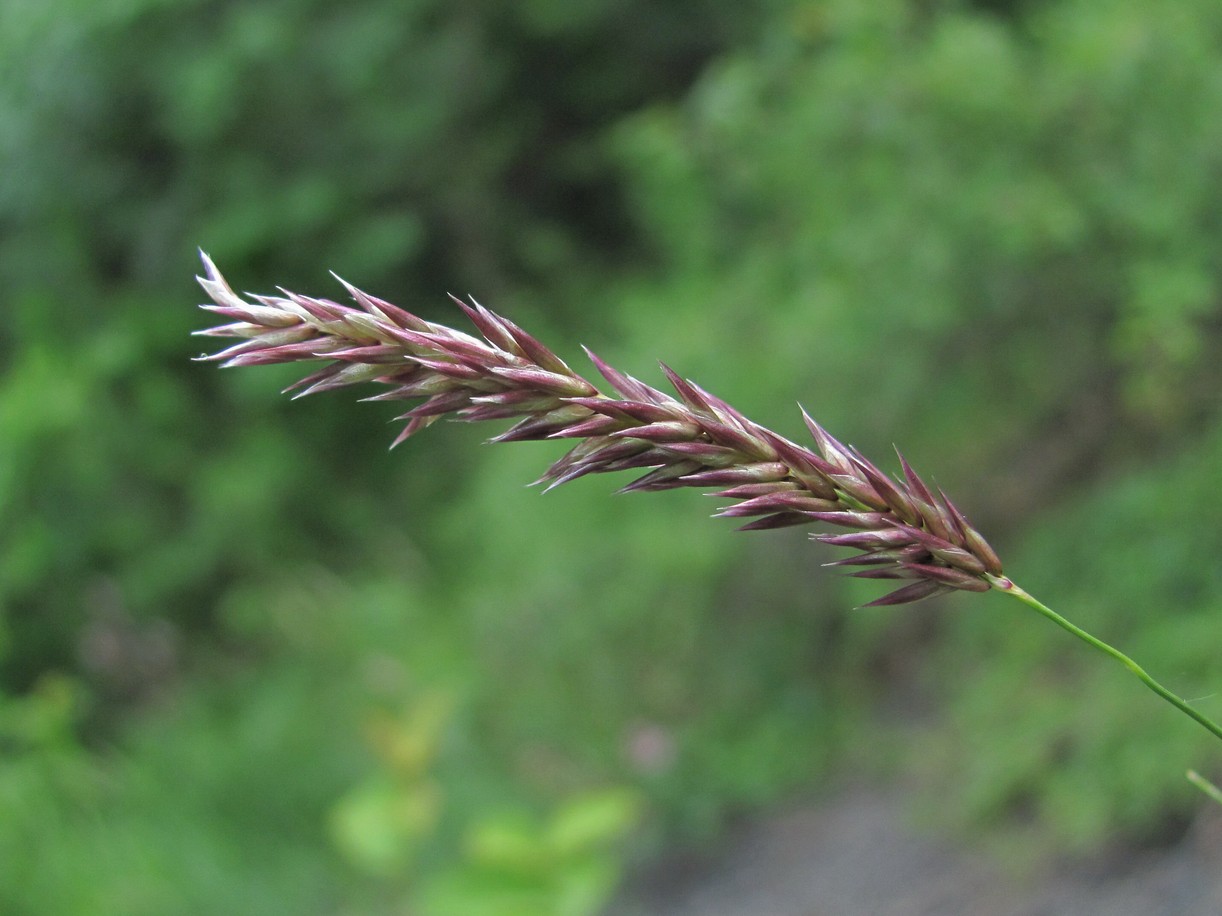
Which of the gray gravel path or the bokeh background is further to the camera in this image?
the bokeh background

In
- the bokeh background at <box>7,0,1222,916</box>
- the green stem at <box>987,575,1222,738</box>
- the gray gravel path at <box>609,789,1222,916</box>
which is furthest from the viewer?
the bokeh background at <box>7,0,1222,916</box>

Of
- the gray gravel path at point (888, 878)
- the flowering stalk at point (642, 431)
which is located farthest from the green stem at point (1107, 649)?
the gray gravel path at point (888, 878)

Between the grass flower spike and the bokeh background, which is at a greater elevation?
the bokeh background

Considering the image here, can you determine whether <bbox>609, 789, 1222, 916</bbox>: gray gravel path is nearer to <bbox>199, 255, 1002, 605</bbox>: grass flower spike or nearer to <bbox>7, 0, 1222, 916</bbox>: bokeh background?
<bbox>7, 0, 1222, 916</bbox>: bokeh background

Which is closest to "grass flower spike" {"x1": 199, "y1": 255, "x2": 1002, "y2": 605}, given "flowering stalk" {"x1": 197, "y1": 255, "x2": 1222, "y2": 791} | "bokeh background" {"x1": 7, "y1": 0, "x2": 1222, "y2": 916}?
"flowering stalk" {"x1": 197, "y1": 255, "x2": 1222, "y2": 791}

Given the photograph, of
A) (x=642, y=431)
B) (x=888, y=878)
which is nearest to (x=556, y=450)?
(x=888, y=878)

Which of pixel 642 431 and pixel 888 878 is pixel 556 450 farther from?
pixel 642 431

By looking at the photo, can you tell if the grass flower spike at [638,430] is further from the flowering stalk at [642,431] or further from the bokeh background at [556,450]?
the bokeh background at [556,450]

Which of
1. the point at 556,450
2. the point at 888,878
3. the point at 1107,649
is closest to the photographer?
the point at 1107,649
